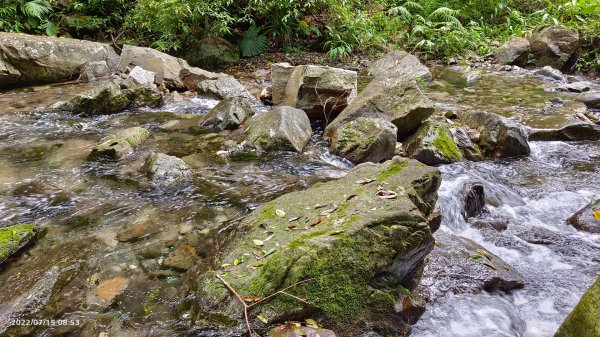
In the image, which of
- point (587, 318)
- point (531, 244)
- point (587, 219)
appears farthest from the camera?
point (587, 219)

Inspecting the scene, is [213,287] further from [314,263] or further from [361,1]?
Result: [361,1]

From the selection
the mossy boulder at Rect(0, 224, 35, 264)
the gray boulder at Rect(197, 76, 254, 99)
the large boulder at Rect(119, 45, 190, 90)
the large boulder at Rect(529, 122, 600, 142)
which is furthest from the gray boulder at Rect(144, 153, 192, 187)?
the large boulder at Rect(529, 122, 600, 142)

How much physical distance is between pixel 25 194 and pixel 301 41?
29.4 feet

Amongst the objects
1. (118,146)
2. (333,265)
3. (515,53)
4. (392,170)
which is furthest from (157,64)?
Answer: (515,53)

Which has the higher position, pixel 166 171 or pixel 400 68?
pixel 166 171

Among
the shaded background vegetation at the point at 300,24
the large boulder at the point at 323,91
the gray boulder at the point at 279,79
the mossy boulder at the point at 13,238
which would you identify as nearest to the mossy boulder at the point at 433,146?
the large boulder at the point at 323,91

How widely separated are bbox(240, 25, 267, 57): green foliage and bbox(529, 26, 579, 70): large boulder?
6811 mm

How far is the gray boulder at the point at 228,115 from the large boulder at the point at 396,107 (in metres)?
1.31

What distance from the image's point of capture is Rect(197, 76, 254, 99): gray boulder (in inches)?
288

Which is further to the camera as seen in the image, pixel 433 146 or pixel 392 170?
pixel 433 146

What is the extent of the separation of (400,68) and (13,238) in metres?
7.70

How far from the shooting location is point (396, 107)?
5.35m

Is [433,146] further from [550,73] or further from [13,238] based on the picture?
[550,73]

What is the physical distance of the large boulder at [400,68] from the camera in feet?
28.5
